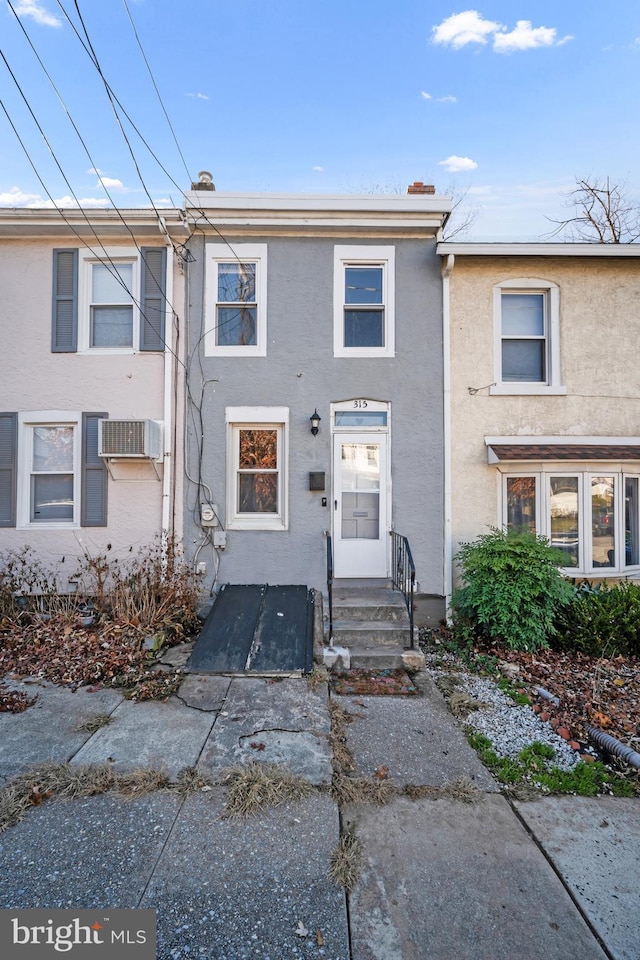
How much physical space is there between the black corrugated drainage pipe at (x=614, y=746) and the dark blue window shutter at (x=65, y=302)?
760cm

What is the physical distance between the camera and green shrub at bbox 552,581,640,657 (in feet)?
18.1

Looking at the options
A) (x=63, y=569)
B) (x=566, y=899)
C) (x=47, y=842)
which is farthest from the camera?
(x=63, y=569)

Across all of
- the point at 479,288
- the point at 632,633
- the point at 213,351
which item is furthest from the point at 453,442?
the point at 213,351

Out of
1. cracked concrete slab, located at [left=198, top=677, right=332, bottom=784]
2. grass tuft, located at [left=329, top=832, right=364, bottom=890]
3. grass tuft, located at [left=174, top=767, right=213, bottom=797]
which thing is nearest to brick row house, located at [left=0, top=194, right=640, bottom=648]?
cracked concrete slab, located at [left=198, top=677, right=332, bottom=784]

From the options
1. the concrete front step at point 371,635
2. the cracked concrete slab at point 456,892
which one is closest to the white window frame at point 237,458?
the concrete front step at point 371,635

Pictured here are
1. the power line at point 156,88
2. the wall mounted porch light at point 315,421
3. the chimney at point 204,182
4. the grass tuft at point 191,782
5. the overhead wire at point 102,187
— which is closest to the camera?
the grass tuft at point 191,782

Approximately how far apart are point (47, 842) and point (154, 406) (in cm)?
A: 506

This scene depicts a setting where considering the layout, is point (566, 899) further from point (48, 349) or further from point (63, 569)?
point (48, 349)

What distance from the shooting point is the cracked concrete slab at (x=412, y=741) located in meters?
3.23

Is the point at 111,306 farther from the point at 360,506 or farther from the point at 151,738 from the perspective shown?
the point at 151,738

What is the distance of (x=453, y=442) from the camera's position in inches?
257

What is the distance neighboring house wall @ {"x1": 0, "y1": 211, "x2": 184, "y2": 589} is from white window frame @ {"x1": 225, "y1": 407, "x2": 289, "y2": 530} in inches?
34.8

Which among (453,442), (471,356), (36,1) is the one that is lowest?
(453,442)

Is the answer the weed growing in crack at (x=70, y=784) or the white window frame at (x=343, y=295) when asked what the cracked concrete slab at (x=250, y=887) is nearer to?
the weed growing in crack at (x=70, y=784)
